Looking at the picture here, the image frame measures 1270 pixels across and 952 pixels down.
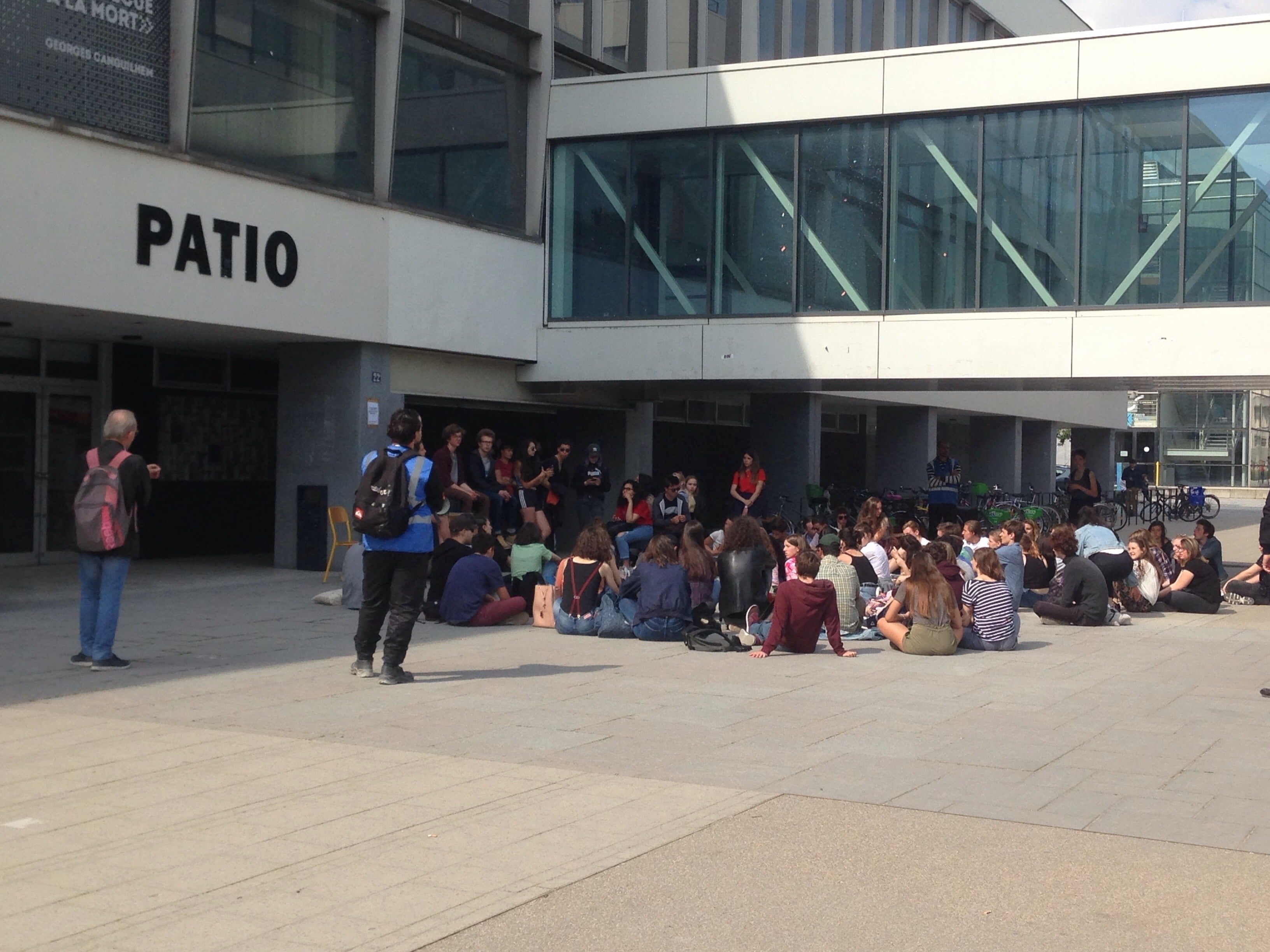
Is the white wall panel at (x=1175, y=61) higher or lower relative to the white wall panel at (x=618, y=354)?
higher

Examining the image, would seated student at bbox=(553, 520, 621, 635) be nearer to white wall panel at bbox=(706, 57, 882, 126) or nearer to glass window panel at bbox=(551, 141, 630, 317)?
glass window panel at bbox=(551, 141, 630, 317)

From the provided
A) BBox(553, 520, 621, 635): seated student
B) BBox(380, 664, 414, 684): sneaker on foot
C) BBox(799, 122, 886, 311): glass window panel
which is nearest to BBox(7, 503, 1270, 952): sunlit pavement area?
BBox(380, 664, 414, 684): sneaker on foot

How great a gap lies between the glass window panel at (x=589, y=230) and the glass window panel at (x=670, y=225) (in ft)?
0.64

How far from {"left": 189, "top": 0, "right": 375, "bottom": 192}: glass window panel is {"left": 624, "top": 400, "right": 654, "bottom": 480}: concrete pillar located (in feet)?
23.4

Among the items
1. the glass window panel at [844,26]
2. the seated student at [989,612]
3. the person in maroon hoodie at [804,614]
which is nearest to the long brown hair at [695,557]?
the person in maroon hoodie at [804,614]

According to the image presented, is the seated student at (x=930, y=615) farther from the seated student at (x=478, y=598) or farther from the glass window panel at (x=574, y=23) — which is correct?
the glass window panel at (x=574, y=23)

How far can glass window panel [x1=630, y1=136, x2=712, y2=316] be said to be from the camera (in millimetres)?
21109

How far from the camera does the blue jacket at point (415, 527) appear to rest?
32.4ft

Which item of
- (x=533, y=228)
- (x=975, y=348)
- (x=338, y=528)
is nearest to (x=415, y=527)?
(x=338, y=528)

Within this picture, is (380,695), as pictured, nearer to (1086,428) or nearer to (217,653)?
(217,653)

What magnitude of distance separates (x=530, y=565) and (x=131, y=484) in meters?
4.55

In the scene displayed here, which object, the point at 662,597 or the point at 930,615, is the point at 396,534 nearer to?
the point at 662,597

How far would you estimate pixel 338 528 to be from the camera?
18312 millimetres

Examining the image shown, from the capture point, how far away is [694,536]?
1327 cm
